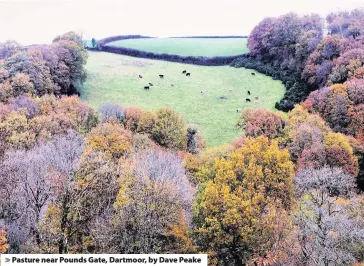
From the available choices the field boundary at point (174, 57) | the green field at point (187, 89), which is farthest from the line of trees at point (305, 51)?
the green field at point (187, 89)

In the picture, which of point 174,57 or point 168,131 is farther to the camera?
point 174,57

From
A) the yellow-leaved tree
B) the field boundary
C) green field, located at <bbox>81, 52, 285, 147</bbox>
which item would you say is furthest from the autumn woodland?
the field boundary

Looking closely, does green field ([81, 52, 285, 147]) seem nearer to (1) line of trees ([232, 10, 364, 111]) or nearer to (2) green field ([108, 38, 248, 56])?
(1) line of trees ([232, 10, 364, 111])

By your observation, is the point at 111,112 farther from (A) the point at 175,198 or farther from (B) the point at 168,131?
(A) the point at 175,198

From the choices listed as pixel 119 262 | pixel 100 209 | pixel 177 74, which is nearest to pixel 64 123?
pixel 100 209

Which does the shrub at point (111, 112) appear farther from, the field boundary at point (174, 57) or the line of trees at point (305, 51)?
the field boundary at point (174, 57)

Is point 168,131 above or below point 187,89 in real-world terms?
below

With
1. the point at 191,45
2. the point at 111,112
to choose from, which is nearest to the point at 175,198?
the point at 111,112
